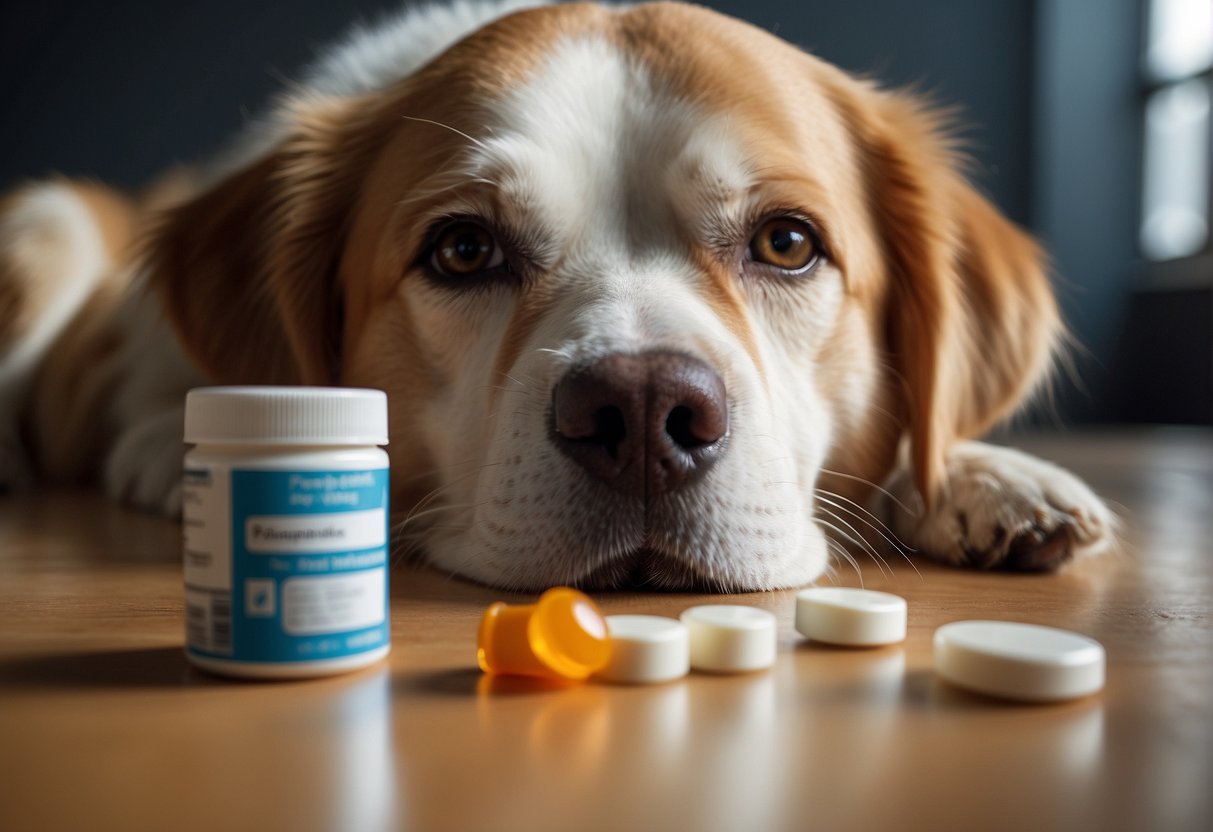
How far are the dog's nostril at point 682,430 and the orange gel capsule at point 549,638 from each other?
0.33 m

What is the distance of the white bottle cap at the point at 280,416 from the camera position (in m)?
0.85

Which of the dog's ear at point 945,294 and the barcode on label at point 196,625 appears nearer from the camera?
the barcode on label at point 196,625

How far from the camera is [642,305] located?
1308 millimetres

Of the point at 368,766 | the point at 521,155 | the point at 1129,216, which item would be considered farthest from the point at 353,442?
the point at 1129,216

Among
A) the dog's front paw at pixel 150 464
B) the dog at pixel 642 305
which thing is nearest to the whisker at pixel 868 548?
the dog at pixel 642 305

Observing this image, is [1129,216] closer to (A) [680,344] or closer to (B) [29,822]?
(A) [680,344]

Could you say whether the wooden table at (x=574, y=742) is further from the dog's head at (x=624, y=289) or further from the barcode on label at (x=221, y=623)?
the dog's head at (x=624, y=289)

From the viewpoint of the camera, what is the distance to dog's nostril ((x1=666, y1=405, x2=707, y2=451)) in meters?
1.18

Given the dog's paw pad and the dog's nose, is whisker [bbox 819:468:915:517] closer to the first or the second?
the dog's paw pad

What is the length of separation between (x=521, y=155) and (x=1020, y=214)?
21.2ft

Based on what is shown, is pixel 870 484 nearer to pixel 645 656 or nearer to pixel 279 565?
pixel 645 656

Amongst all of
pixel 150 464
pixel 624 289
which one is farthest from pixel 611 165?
pixel 150 464

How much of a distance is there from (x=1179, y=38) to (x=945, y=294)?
19.9 feet

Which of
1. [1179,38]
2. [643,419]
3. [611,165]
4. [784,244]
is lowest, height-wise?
[643,419]
